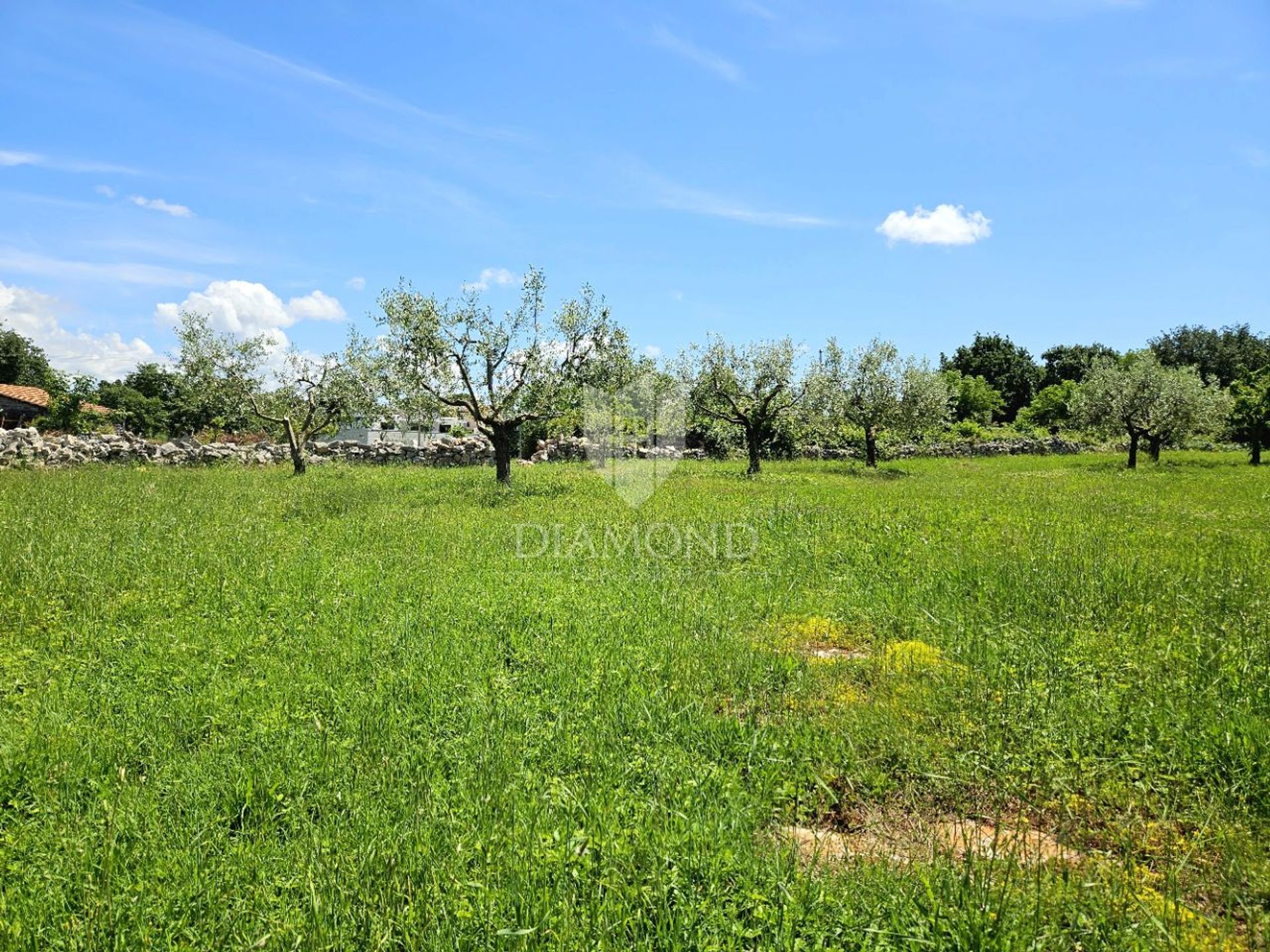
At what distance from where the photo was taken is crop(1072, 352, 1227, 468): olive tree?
33.1 metres

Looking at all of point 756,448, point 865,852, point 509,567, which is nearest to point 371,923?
point 865,852

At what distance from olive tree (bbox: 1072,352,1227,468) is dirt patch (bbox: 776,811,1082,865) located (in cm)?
3617

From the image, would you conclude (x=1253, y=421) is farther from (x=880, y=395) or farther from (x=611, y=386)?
(x=611, y=386)

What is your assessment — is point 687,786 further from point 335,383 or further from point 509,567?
point 335,383

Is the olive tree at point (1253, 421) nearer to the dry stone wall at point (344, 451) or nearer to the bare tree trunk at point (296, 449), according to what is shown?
the dry stone wall at point (344, 451)

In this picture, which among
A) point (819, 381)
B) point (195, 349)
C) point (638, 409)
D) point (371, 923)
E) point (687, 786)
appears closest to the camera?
point (371, 923)

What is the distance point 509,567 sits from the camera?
31.1ft

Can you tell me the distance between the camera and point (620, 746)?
4.58m

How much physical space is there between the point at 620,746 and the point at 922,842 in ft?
6.45

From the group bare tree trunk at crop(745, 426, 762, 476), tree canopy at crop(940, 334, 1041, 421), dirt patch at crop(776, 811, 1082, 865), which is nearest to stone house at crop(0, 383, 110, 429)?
bare tree trunk at crop(745, 426, 762, 476)

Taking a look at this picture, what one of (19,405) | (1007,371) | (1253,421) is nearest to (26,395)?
(19,405)

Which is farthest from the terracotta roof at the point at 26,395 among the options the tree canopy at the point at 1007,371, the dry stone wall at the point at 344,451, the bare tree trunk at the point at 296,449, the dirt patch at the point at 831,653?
the tree canopy at the point at 1007,371

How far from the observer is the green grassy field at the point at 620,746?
3.16 metres

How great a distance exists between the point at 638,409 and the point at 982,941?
3543 cm
